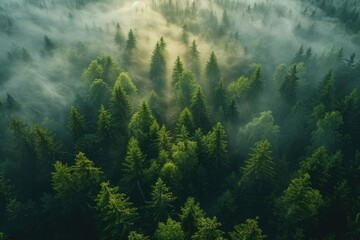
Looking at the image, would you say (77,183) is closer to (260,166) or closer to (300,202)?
(260,166)

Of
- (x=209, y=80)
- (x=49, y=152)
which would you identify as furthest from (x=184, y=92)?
(x=49, y=152)

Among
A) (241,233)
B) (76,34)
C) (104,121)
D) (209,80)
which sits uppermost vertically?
(241,233)

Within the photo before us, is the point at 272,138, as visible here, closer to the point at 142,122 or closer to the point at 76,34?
the point at 142,122

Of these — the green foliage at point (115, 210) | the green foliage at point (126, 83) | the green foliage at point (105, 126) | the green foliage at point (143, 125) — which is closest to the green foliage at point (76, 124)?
the green foliage at point (105, 126)

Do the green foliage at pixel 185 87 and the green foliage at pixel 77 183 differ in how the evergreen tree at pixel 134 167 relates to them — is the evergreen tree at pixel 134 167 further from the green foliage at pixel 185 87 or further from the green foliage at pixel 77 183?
the green foliage at pixel 185 87

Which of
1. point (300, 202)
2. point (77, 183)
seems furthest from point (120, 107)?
point (300, 202)

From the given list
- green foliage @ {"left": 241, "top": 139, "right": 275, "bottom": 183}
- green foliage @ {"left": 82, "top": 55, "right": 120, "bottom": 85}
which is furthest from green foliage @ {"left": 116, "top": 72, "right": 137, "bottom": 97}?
green foliage @ {"left": 241, "top": 139, "right": 275, "bottom": 183}

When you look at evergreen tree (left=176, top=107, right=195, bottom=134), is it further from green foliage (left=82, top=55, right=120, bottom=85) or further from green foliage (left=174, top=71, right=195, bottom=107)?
green foliage (left=82, top=55, right=120, bottom=85)

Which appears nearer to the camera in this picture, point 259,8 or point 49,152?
point 49,152
